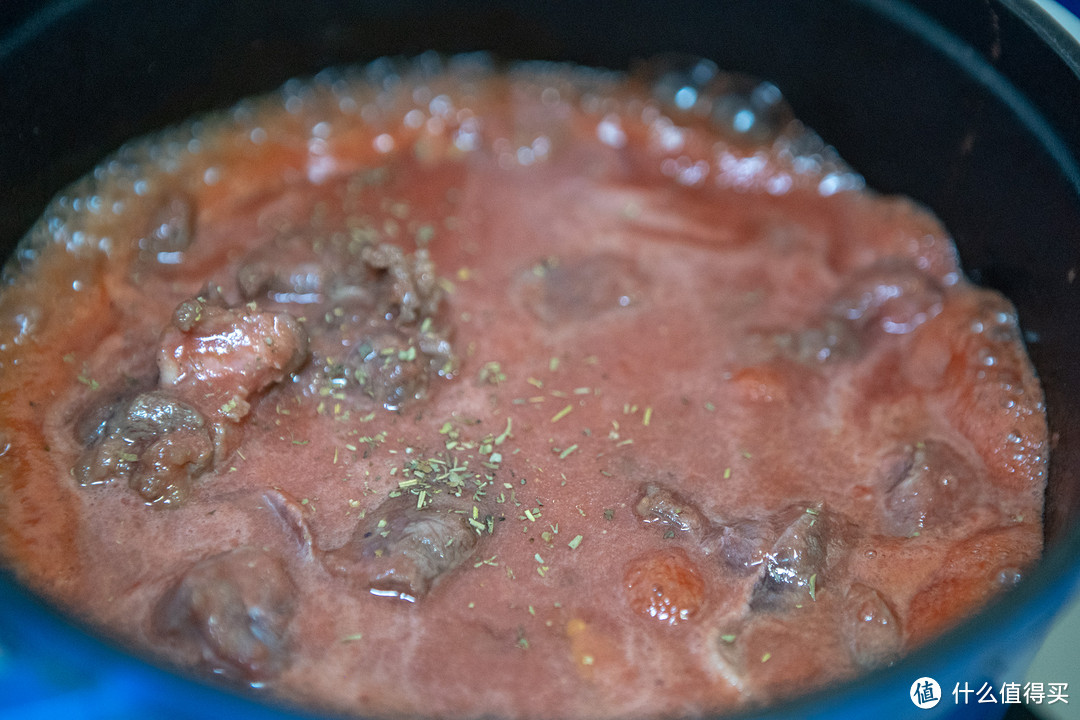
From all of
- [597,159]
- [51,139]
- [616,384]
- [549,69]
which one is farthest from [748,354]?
[51,139]

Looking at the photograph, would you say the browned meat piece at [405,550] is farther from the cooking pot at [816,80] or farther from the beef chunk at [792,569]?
the cooking pot at [816,80]

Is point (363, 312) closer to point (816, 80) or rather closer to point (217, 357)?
point (217, 357)

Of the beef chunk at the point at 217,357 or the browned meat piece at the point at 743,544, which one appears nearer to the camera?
the browned meat piece at the point at 743,544

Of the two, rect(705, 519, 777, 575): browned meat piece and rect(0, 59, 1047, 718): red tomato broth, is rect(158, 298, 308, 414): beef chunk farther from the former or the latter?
rect(705, 519, 777, 575): browned meat piece

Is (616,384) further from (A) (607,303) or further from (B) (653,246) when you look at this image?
(B) (653,246)

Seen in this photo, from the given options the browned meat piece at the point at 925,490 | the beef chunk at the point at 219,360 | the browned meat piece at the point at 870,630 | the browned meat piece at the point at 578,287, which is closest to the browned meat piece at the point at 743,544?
the browned meat piece at the point at 870,630

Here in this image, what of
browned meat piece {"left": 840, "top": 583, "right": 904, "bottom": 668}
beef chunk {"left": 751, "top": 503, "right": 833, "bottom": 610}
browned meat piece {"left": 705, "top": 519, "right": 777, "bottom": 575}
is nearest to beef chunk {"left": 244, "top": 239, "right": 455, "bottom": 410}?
browned meat piece {"left": 705, "top": 519, "right": 777, "bottom": 575}

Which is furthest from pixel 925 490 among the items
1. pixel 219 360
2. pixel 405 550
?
pixel 219 360
